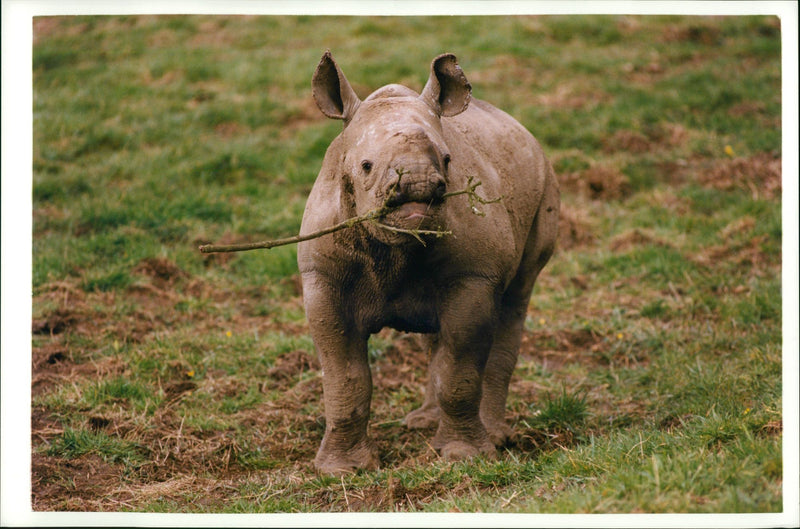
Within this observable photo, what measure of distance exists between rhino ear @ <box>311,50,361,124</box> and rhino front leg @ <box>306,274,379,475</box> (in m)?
1.11

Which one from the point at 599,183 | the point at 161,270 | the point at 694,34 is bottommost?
the point at 161,270

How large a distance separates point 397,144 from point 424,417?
2.66 meters

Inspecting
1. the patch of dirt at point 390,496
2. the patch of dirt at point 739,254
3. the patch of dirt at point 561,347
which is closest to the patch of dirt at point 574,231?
the patch of dirt at point 739,254

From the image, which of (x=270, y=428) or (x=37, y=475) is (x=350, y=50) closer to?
(x=270, y=428)

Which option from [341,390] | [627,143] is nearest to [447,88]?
[341,390]

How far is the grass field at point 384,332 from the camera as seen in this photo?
5906 millimetres

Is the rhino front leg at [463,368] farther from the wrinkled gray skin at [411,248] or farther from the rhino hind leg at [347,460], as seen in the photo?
the rhino hind leg at [347,460]

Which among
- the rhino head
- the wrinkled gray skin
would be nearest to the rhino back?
the wrinkled gray skin

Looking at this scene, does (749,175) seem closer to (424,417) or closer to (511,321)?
(511,321)

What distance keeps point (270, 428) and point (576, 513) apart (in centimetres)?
282

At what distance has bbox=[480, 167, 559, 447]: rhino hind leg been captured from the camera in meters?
6.95

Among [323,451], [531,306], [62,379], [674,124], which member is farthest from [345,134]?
[674,124]

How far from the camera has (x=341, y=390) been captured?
6016 mm

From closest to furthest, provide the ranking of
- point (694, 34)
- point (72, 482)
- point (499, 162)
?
point (72, 482) → point (499, 162) → point (694, 34)
